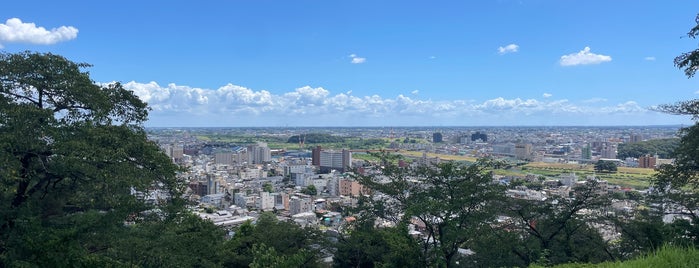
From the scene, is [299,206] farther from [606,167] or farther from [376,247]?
[606,167]

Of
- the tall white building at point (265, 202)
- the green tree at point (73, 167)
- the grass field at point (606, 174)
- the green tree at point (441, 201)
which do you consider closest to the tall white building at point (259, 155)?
the tall white building at point (265, 202)

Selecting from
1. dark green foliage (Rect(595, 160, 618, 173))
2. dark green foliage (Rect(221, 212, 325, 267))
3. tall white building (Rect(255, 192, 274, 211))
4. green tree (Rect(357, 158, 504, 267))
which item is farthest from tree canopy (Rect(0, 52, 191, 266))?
dark green foliage (Rect(595, 160, 618, 173))

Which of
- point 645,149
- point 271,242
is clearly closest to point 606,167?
point 645,149

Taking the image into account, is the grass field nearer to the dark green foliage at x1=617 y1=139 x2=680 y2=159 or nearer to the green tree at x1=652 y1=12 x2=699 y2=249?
the dark green foliage at x1=617 y1=139 x2=680 y2=159

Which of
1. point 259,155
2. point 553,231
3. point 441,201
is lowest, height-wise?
point 259,155

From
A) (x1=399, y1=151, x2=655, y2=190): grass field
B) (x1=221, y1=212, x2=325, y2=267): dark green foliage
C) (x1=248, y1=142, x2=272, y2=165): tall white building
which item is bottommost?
(x1=248, y1=142, x2=272, y2=165): tall white building

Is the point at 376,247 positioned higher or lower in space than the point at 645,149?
higher

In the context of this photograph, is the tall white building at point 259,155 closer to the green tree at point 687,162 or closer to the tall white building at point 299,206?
the tall white building at point 299,206
